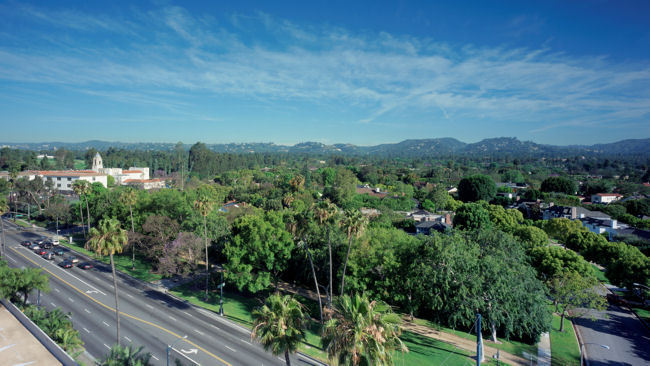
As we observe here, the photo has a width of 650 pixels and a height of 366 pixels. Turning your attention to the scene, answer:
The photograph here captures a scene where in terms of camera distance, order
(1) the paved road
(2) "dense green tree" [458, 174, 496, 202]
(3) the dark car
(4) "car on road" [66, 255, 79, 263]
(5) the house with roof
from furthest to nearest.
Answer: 1. (5) the house with roof
2. (2) "dense green tree" [458, 174, 496, 202]
3. (4) "car on road" [66, 255, 79, 263]
4. (3) the dark car
5. (1) the paved road

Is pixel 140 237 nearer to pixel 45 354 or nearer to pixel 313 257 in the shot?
pixel 313 257

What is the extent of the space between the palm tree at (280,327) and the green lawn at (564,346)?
26.7 m

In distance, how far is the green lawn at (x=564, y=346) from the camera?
107 ft

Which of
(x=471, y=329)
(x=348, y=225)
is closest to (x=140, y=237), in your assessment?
(x=348, y=225)

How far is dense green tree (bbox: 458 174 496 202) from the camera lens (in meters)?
121

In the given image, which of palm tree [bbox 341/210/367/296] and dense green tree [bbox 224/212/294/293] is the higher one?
palm tree [bbox 341/210/367/296]

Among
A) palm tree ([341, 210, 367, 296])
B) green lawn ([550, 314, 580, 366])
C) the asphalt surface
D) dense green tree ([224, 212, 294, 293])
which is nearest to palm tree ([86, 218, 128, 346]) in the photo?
the asphalt surface

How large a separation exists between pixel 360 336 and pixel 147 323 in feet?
91.9

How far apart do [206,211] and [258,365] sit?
64.8 ft

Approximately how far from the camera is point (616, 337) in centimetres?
3803

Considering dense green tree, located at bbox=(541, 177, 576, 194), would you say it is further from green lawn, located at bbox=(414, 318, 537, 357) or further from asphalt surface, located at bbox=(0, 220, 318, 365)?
asphalt surface, located at bbox=(0, 220, 318, 365)

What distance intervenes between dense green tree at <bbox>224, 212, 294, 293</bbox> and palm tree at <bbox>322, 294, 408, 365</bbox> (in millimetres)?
23120

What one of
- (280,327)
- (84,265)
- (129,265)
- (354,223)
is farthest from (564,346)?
(84,265)

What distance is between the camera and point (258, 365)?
29172mm
